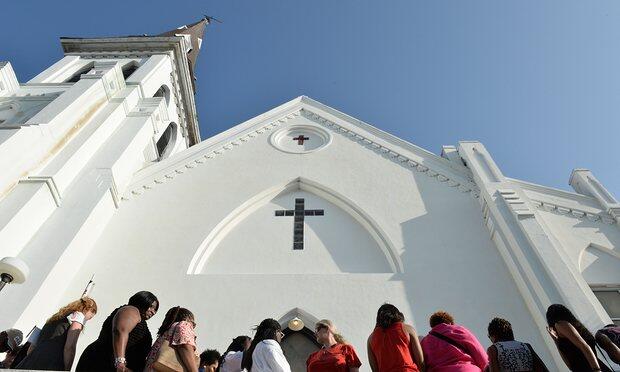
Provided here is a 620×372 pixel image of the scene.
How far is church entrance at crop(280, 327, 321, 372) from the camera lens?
6914mm

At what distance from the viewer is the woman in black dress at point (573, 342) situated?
364 cm

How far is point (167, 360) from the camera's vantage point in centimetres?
344

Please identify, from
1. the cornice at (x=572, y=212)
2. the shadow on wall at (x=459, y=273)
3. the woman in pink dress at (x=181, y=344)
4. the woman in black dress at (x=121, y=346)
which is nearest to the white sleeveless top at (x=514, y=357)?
the woman in pink dress at (x=181, y=344)

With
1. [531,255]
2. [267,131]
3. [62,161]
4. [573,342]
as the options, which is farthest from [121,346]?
[267,131]

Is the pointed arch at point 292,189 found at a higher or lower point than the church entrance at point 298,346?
higher

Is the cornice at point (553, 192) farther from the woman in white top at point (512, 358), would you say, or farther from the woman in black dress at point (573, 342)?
the woman in white top at point (512, 358)

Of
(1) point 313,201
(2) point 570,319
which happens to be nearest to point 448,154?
(1) point 313,201

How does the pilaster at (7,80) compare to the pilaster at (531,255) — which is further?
the pilaster at (7,80)

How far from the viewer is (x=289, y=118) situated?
1330cm

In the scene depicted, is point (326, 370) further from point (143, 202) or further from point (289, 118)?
point (289, 118)

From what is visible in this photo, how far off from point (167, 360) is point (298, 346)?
393 centimetres

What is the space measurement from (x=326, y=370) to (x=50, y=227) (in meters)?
6.03

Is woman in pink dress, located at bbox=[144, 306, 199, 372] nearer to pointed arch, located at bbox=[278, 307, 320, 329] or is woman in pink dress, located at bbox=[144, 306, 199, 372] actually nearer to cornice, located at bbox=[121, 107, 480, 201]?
pointed arch, located at bbox=[278, 307, 320, 329]

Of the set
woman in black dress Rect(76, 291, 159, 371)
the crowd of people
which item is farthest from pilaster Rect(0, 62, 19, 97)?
woman in black dress Rect(76, 291, 159, 371)
